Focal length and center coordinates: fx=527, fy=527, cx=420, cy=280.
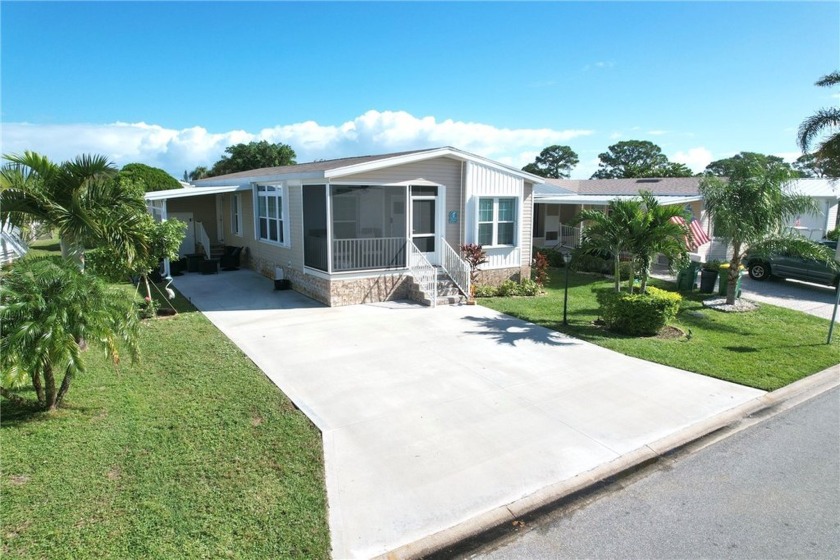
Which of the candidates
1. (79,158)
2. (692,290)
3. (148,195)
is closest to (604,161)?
(692,290)

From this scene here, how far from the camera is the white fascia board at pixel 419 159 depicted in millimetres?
11898

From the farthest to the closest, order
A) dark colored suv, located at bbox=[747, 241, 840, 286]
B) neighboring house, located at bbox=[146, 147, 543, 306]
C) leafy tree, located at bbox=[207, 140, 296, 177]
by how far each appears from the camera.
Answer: leafy tree, located at bbox=[207, 140, 296, 177], dark colored suv, located at bbox=[747, 241, 840, 286], neighboring house, located at bbox=[146, 147, 543, 306]

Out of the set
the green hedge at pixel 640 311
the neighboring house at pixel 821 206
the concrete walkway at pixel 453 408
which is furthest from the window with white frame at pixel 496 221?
the neighboring house at pixel 821 206

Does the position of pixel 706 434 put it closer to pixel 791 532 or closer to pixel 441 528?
pixel 791 532

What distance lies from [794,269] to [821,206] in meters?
9.12

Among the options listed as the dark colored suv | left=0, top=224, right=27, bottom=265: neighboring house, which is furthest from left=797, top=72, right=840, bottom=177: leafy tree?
left=0, top=224, right=27, bottom=265: neighboring house

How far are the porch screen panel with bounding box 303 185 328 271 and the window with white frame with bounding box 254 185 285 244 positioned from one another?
2.57ft

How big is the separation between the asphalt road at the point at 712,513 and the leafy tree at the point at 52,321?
4.47 m

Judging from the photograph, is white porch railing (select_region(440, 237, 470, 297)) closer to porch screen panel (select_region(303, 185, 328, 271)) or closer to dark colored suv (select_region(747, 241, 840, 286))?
porch screen panel (select_region(303, 185, 328, 271))

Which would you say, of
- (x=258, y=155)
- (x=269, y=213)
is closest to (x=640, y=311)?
(x=269, y=213)

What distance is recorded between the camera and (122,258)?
9102mm

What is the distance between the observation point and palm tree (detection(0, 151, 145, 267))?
7.91 meters

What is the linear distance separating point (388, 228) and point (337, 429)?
42.5 feet

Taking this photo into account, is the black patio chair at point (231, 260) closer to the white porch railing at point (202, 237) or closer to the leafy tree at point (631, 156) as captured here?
the white porch railing at point (202, 237)
